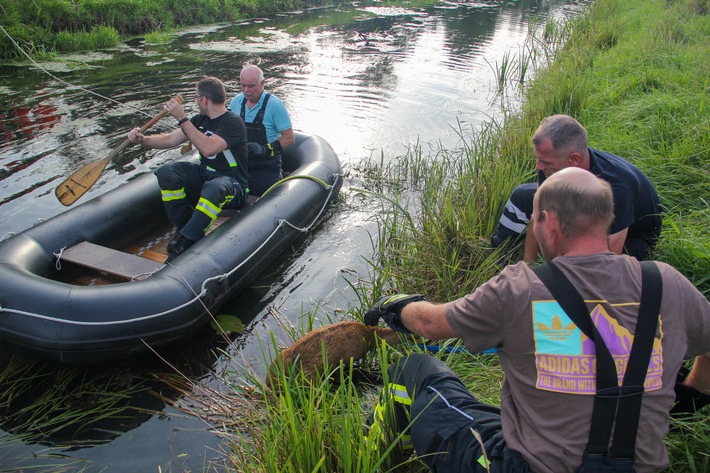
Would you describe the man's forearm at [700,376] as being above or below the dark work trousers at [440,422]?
above

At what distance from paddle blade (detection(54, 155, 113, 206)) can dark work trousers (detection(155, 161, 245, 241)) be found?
50 cm

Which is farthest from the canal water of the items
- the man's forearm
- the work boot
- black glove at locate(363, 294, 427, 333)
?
the man's forearm

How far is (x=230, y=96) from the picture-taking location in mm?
7633

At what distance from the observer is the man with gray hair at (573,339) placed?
1381 mm

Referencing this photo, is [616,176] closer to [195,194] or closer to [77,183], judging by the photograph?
[195,194]

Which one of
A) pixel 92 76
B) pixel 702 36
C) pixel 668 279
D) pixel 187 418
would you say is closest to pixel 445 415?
pixel 668 279

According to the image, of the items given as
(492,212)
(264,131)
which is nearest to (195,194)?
(264,131)

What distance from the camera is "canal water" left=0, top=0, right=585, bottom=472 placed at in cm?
264

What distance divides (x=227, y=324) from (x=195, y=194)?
3.76 ft

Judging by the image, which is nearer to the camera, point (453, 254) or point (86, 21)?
point (453, 254)

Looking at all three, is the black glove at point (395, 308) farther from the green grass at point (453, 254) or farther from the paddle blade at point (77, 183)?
the paddle blade at point (77, 183)

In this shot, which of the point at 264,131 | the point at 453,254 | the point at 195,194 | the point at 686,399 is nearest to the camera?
the point at 686,399

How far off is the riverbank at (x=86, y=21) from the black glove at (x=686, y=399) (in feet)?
27.2

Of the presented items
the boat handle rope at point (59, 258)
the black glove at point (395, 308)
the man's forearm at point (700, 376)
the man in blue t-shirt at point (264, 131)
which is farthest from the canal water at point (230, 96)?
the man's forearm at point (700, 376)
